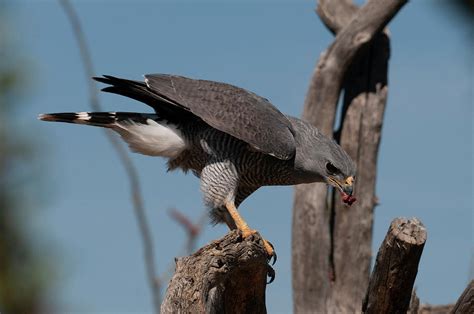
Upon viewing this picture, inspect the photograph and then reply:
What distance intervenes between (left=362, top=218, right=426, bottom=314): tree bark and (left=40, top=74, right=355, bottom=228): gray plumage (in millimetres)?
1428

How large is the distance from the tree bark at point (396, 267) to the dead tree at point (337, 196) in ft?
10.6

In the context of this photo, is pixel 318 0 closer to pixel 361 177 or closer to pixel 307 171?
pixel 361 177

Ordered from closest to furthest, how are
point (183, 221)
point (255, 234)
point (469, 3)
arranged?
1. point (183, 221)
2. point (255, 234)
3. point (469, 3)

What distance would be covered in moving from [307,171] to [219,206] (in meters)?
0.78

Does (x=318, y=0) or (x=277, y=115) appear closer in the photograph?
(x=277, y=115)

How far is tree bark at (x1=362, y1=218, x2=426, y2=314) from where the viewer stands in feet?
15.7

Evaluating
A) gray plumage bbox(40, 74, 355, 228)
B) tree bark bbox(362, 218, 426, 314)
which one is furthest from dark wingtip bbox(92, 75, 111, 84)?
tree bark bbox(362, 218, 426, 314)

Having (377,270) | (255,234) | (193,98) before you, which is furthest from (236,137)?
(377,270)

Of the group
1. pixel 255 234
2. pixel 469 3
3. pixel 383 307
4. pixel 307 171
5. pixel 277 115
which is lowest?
pixel 383 307

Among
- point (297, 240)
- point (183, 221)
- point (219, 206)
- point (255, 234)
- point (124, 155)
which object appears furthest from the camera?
point (297, 240)

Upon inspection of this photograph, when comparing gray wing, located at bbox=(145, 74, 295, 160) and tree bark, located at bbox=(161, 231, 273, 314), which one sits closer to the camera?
tree bark, located at bbox=(161, 231, 273, 314)

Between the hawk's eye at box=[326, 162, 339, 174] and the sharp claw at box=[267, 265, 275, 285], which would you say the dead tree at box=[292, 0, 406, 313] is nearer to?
the hawk's eye at box=[326, 162, 339, 174]

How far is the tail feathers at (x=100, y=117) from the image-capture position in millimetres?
6555

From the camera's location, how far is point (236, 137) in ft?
20.6
